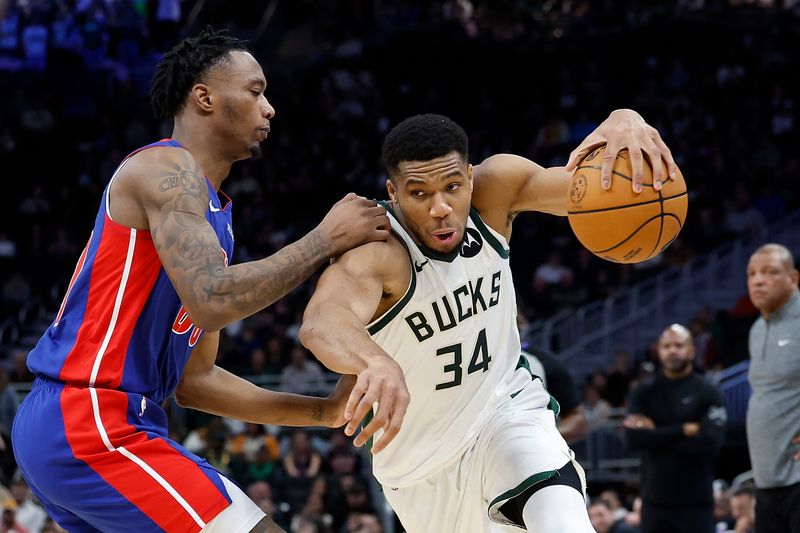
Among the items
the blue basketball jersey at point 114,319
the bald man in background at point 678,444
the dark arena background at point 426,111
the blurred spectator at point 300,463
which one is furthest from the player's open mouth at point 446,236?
the blurred spectator at point 300,463

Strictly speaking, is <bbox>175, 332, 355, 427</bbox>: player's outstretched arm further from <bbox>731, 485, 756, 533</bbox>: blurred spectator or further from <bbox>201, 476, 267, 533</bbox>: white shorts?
<bbox>731, 485, 756, 533</bbox>: blurred spectator

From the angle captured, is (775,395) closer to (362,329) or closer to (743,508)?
(743,508)

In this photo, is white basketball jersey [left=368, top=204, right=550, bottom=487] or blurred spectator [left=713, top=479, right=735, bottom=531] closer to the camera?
white basketball jersey [left=368, top=204, right=550, bottom=487]

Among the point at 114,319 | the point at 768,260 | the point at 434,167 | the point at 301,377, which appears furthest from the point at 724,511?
the point at 114,319

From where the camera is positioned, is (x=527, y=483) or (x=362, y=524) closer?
(x=527, y=483)

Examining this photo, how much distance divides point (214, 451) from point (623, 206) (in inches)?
305

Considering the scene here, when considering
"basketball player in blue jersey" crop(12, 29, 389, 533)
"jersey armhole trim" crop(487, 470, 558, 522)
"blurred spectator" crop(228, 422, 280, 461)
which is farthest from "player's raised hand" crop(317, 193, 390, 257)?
"blurred spectator" crop(228, 422, 280, 461)

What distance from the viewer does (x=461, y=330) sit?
421cm

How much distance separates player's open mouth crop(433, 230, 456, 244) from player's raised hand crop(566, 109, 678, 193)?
57 centimetres

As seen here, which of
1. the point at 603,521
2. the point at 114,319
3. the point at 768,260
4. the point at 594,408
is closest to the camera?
the point at 114,319

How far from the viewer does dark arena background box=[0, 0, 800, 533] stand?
12.1m

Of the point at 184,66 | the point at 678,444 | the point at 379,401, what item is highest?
the point at 184,66

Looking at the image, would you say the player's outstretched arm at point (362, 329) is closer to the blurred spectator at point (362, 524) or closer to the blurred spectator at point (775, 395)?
the blurred spectator at point (775, 395)

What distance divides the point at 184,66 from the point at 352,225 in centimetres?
83
